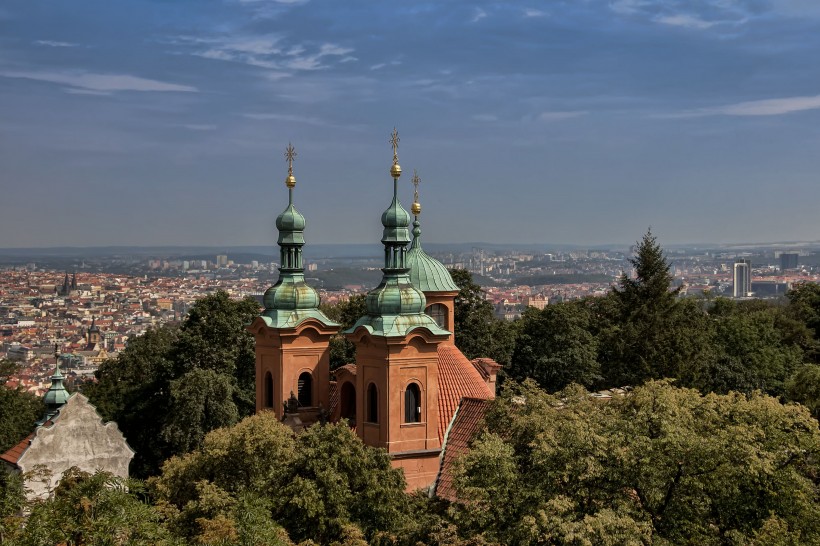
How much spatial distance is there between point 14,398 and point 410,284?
26272mm

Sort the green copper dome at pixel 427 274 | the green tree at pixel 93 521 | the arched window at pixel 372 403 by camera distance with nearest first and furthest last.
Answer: the green tree at pixel 93 521 → the arched window at pixel 372 403 → the green copper dome at pixel 427 274

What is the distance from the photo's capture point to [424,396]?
103ft

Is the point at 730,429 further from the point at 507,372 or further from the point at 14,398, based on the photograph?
the point at 14,398

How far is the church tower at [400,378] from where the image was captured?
31109mm

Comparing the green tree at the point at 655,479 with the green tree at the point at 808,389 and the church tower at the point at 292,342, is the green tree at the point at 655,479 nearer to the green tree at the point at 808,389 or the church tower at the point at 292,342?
Answer: the church tower at the point at 292,342

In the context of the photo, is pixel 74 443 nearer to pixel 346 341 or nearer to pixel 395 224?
pixel 346 341

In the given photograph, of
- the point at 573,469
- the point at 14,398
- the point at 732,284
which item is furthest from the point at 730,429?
the point at 732,284

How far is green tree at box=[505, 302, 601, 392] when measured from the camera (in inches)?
2142

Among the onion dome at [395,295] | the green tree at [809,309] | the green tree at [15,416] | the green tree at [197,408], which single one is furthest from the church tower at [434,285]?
the green tree at [809,309]

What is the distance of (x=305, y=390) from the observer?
1378 inches

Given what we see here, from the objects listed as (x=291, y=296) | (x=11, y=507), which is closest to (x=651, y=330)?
(x=291, y=296)

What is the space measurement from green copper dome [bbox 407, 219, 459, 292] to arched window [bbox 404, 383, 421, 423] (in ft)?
17.2

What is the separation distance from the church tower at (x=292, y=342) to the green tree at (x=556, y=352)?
22.0m

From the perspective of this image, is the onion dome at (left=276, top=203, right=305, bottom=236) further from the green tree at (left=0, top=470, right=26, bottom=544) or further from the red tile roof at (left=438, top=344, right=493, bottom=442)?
the green tree at (left=0, top=470, right=26, bottom=544)
